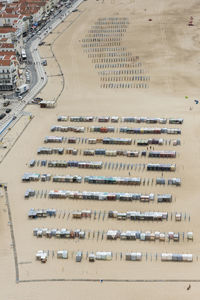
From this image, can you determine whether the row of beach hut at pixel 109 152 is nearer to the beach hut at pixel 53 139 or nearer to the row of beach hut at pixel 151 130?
the beach hut at pixel 53 139

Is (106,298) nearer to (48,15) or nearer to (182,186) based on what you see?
(182,186)

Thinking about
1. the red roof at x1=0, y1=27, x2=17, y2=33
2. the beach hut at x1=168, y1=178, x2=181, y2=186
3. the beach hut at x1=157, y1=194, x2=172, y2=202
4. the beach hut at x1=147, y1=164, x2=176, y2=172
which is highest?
the red roof at x1=0, y1=27, x2=17, y2=33

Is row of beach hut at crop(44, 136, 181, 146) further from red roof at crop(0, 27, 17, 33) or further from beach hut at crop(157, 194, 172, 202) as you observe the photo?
red roof at crop(0, 27, 17, 33)

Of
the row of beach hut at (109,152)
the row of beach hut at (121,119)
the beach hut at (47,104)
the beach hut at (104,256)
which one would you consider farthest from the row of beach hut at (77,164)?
the beach hut at (47,104)

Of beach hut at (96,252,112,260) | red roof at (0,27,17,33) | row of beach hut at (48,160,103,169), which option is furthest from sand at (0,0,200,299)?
red roof at (0,27,17,33)

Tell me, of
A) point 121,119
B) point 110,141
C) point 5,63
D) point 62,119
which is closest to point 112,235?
point 110,141

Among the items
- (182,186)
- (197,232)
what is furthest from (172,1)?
(197,232)

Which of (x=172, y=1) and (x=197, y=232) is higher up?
(x=172, y=1)

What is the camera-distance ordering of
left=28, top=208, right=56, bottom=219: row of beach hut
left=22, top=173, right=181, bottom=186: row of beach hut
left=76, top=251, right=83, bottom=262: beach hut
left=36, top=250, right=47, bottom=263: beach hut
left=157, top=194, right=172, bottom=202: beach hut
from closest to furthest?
1. left=76, top=251, right=83, bottom=262: beach hut
2. left=36, top=250, right=47, bottom=263: beach hut
3. left=28, top=208, right=56, bottom=219: row of beach hut
4. left=157, top=194, right=172, bottom=202: beach hut
5. left=22, top=173, right=181, bottom=186: row of beach hut
